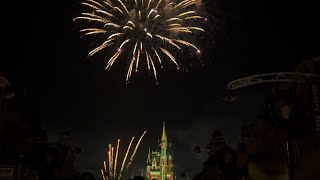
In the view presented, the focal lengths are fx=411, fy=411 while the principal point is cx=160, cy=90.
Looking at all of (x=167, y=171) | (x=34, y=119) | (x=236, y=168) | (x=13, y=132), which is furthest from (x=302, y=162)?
(x=167, y=171)

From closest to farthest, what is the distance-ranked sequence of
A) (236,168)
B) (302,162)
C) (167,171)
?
1. (302,162)
2. (236,168)
3. (167,171)

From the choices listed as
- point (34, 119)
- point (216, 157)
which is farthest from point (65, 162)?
point (216, 157)

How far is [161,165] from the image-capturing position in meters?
149

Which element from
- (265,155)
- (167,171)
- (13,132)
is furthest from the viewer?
(167,171)

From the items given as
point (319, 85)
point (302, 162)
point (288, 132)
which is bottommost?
point (302, 162)

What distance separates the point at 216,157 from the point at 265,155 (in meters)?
11.9

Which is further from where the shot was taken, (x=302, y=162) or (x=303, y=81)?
(x=302, y=162)

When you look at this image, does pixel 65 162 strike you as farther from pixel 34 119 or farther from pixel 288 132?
pixel 288 132

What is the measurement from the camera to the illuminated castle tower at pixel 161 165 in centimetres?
14875

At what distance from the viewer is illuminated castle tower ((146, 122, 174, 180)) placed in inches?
5856

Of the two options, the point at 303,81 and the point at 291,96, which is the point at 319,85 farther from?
the point at 291,96

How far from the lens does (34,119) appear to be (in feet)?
147

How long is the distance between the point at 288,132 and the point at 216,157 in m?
17.0

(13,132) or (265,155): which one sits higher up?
(13,132)
